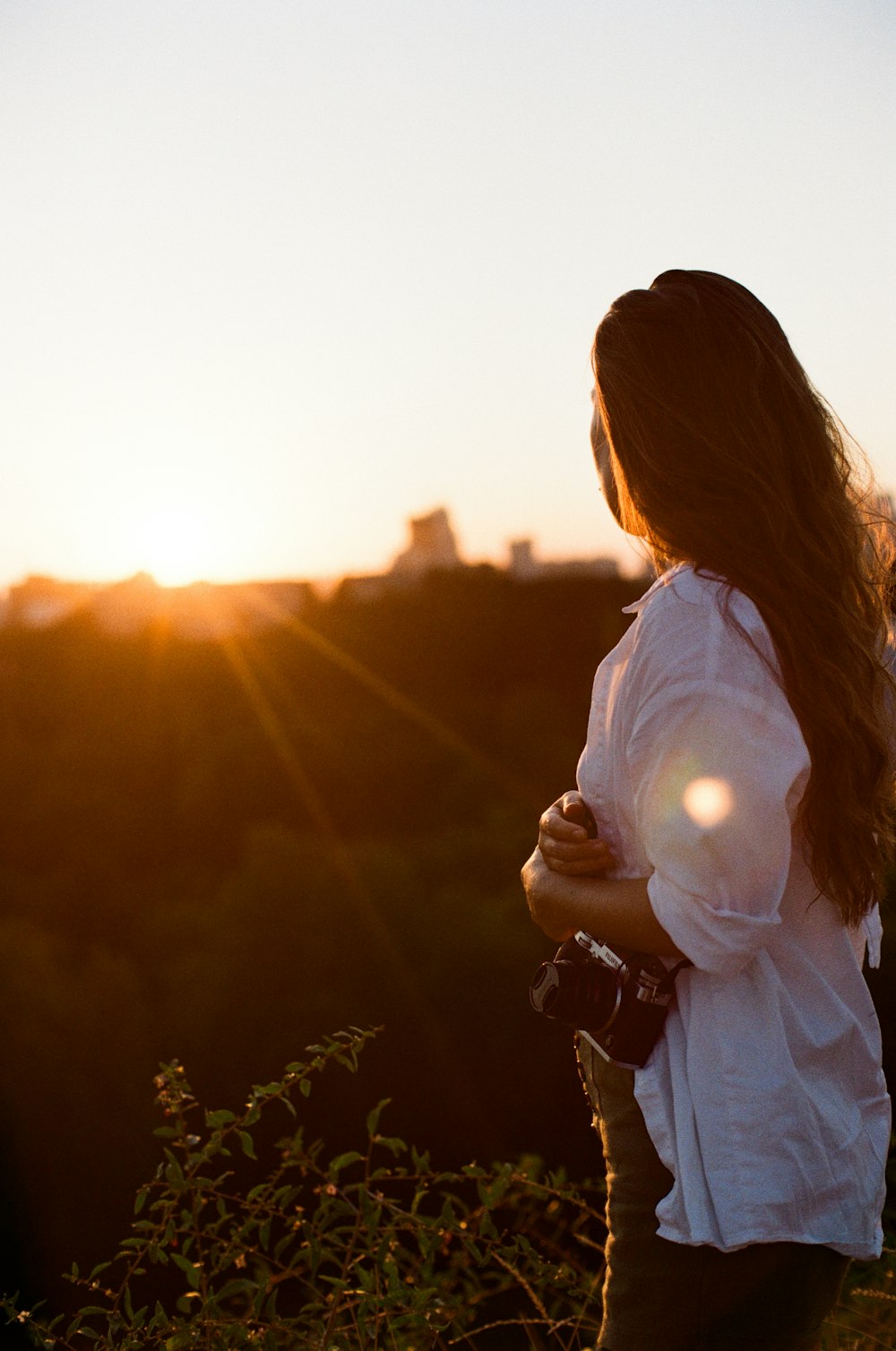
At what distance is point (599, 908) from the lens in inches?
46.4

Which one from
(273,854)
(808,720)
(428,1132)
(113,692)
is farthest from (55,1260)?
(808,720)

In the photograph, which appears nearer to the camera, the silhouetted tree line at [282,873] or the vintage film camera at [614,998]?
the vintage film camera at [614,998]

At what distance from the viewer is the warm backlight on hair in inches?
40.1

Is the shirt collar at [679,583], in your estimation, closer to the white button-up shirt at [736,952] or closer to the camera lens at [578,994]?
the white button-up shirt at [736,952]

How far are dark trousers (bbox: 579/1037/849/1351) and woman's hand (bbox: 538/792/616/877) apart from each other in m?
0.21

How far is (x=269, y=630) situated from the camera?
9.59 meters

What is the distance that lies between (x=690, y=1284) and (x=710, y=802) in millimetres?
483

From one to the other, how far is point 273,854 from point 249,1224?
5.08m

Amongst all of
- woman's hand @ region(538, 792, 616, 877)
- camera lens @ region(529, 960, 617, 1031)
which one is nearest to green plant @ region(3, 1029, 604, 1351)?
camera lens @ region(529, 960, 617, 1031)

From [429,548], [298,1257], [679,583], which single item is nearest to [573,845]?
[679,583]

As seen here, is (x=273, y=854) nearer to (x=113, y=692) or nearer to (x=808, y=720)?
(x=113, y=692)

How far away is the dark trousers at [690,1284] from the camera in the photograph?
3.58ft

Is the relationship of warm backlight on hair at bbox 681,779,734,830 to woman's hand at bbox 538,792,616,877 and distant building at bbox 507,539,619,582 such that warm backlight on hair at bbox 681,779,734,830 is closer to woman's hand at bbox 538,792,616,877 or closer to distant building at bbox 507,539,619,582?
woman's hand at bbox 538,792,616,877

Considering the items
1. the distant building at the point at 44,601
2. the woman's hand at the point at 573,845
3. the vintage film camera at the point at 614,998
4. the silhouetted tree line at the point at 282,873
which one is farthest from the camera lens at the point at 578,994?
the distant building at the point at 44,601
